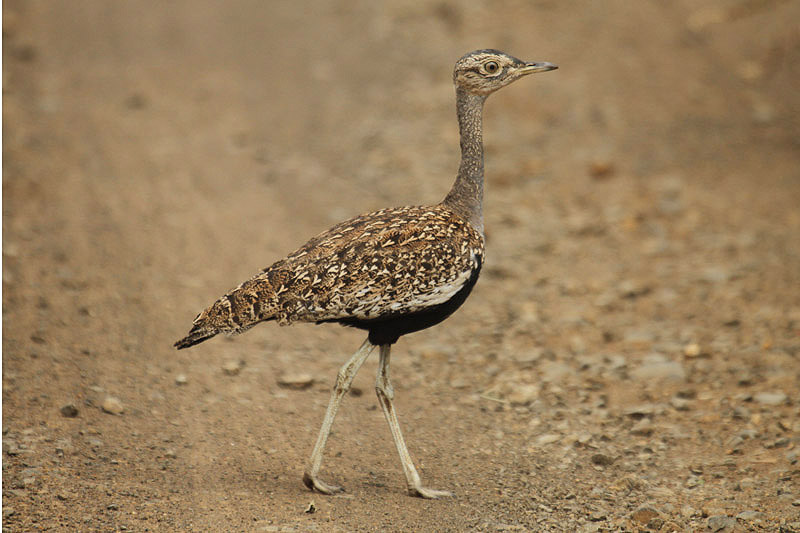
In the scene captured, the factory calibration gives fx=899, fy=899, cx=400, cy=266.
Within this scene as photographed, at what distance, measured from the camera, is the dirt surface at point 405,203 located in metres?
5.84

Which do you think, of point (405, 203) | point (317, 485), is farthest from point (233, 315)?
point (405, 203)

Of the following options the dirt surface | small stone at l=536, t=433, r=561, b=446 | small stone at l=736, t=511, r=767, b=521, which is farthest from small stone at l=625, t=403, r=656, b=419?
small stone at l=736, t=511, r=767, b=521

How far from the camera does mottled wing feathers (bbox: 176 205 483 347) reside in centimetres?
536

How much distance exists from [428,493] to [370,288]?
138 centimetres

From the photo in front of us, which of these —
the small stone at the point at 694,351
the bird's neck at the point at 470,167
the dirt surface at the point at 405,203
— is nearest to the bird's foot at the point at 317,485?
the dirt surface at the point at 405,203

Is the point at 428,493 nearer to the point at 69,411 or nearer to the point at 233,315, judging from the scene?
the point at 233,315

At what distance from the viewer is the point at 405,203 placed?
1059 centimetres

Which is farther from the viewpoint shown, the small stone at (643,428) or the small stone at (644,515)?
the small stone at (643,428)

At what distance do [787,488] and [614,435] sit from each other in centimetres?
131

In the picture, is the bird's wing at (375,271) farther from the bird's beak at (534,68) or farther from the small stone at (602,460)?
the small stone at (602,460)

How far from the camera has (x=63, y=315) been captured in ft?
26.3

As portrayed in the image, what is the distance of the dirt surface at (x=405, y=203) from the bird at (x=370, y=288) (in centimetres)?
84

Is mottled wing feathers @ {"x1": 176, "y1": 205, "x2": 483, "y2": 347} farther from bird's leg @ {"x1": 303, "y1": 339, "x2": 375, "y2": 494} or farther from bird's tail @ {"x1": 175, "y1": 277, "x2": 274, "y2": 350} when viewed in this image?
bird's leg @ {"x1": 303, "y1": 339, "x2": 375, "y2": 494}

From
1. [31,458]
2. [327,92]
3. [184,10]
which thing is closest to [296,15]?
[184,10]
